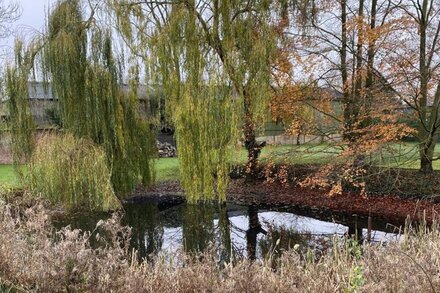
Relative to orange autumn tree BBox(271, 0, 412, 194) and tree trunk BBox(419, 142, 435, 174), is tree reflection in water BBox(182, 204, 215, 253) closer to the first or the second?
orange autumn tree BBox(271, 0, 412, 194)

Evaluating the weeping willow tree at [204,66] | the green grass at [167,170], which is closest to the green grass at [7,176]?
the green grass at [167,170]

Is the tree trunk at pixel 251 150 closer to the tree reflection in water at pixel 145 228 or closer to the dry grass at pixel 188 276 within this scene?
the tree reflection in water at pixel 145 228

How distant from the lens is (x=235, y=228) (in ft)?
29.2

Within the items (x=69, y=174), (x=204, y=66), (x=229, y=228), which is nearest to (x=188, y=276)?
(x=229, y=228)

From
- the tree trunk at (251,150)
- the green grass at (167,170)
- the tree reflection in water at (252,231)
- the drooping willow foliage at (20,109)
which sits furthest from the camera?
the green grass at (167,170)

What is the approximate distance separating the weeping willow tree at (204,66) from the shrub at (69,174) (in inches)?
66.8

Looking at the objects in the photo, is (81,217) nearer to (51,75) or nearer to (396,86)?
(51,75)

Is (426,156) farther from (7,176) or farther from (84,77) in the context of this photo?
(7,176)

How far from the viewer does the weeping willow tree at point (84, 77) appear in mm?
8531

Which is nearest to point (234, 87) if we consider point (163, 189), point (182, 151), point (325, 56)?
point (182, 151)

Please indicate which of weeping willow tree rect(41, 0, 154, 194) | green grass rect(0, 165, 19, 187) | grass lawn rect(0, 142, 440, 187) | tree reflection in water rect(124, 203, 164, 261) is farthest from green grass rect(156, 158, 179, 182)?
green grass rect(0, 165, 19, 187)

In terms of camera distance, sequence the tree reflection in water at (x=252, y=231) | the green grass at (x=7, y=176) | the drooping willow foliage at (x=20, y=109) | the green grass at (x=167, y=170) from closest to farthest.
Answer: the tree reflection in water at (x=252, y=231) < the drooping willow foliage at (x=20, y=109) < the green grass at (x=7, y=176) < the green grass at (x=167, y=170)

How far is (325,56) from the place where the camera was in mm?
11023

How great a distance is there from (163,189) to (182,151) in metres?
4.39
